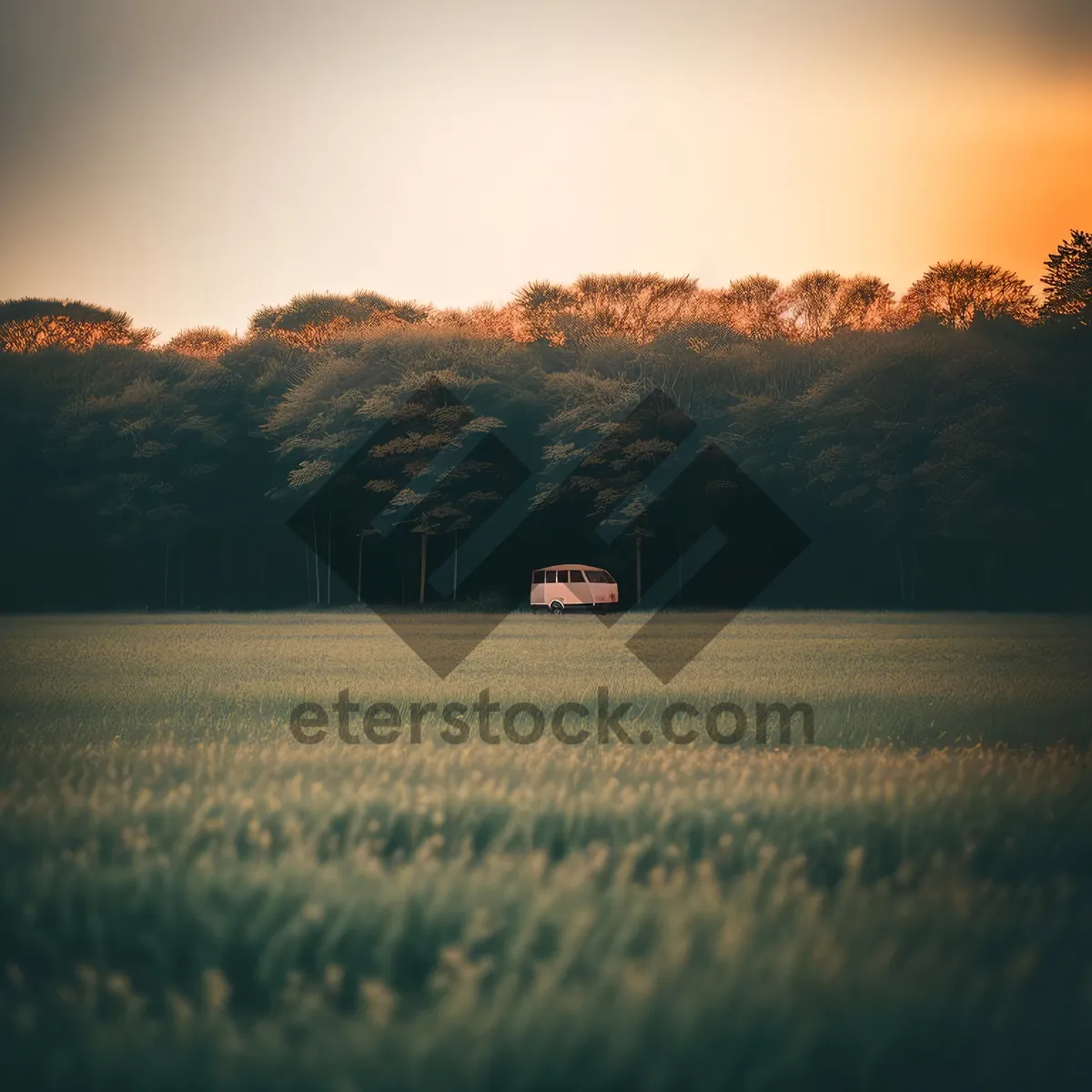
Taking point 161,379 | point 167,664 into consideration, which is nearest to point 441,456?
point 161,379

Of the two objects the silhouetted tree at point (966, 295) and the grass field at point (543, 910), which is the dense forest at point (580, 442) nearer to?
the silhouetted tree at point (966, 295)

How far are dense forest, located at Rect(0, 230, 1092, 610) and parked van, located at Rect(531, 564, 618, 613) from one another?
8.36 ft

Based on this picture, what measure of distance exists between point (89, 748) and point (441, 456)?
35.4 metres

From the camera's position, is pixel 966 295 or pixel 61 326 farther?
pixel 61 326

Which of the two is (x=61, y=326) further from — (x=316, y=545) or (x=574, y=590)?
(x=574, y=590)

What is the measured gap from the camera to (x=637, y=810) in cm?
805

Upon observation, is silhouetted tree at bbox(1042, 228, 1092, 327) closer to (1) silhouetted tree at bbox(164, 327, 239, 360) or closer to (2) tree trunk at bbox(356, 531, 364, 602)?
(2) tree trunk at bbox(356, 531, 364, 602)

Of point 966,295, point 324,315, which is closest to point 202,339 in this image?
point 324,315

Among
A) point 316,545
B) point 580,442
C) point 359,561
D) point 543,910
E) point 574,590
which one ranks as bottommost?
point 543,910

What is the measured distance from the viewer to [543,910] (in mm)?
5609

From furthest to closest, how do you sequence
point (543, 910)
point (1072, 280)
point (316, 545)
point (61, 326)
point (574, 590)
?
point (61, 326) < point (316, 545) < point (1072, 280) < point (574, 590) < point (543, 910)

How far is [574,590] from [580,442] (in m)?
5.88

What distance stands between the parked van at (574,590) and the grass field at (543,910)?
104 ft

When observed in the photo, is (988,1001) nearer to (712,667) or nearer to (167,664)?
(712,667)
